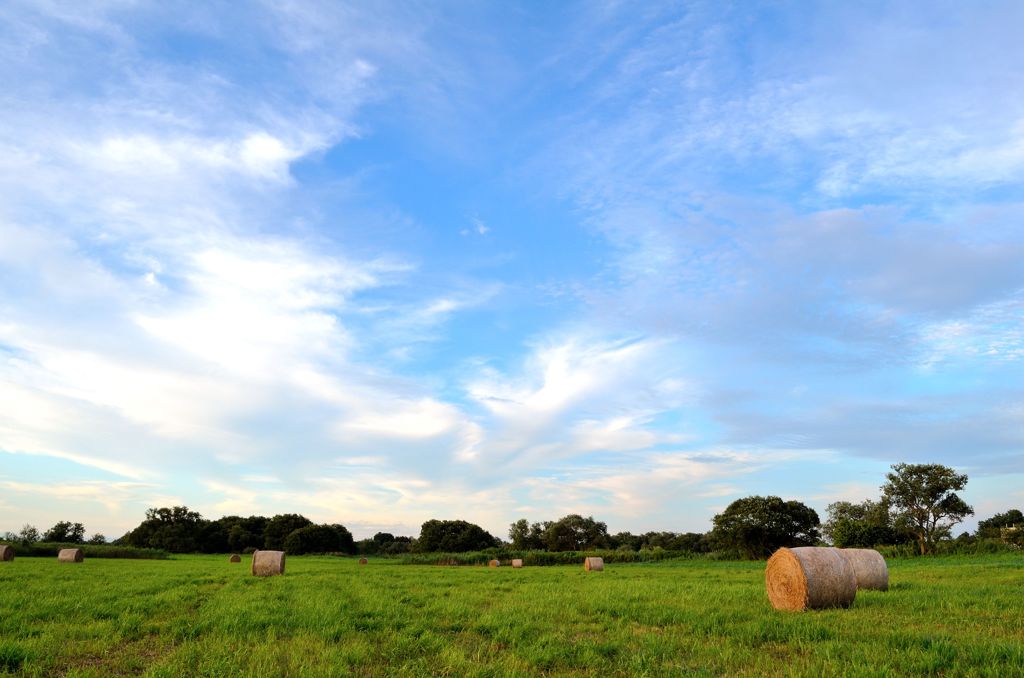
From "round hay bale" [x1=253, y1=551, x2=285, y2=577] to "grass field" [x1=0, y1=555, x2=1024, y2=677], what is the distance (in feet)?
42.7

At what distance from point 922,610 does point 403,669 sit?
39.5ft

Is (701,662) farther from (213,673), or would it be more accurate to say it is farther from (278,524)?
(278,524)

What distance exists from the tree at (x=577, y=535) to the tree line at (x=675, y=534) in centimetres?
18

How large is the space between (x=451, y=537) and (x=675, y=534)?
43952 mm

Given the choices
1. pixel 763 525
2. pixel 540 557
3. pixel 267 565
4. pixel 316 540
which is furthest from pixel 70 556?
pixel 763 525

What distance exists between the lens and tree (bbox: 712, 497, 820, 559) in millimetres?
77125

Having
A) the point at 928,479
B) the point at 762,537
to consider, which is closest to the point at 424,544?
the point at 762,537

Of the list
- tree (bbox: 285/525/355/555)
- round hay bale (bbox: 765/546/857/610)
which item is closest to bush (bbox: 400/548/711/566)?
tree (bbox: 285/525/355/555)

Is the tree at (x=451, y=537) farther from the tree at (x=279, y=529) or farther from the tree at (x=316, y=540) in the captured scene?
the tree at (x=279, y=529)

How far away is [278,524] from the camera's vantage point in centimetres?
9812

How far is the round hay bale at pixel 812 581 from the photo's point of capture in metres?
15.0

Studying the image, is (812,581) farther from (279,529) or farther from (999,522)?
(999,522)

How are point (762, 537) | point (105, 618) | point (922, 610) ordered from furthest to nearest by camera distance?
point (762, 537), point (922, 610), point (105, 618)

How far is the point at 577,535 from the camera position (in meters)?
111
